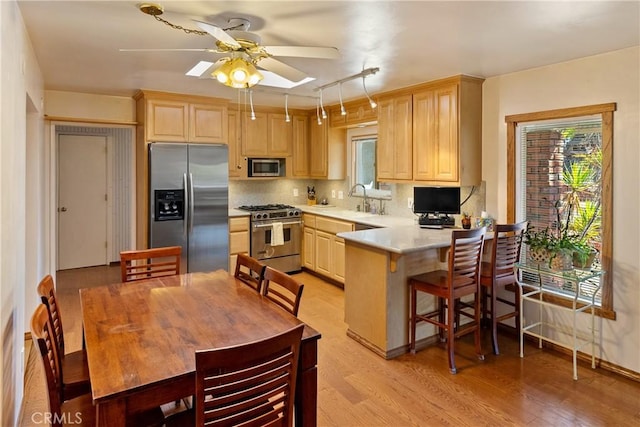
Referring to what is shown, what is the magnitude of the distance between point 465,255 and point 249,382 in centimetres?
212

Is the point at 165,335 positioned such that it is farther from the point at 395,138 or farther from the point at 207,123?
the point at 207,123

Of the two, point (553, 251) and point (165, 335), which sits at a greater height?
point (553, 251)

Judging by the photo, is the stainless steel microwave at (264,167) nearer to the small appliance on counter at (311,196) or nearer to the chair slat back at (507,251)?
the small appliance on counter at (311,196)

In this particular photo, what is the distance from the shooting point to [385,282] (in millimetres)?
3234

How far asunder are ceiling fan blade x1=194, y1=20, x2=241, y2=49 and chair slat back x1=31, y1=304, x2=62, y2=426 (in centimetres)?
138

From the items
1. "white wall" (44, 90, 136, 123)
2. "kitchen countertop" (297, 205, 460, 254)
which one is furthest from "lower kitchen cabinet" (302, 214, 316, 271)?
"white wall" (44, 90, 136, 123)

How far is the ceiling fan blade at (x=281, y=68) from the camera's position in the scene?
252 centimetres

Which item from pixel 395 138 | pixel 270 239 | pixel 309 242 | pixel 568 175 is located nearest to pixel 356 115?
pixel 395 138

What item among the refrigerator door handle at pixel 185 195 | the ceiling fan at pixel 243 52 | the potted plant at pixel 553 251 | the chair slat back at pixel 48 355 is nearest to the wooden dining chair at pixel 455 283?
the potted plant at pixel 553 251

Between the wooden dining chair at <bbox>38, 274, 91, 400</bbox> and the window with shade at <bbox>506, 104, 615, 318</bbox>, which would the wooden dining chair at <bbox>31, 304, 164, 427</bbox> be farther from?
the window with shade at <bbox>506, 104, 615, 318</bbox>

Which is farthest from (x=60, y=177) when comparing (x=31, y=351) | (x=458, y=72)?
(x=458, y=72)

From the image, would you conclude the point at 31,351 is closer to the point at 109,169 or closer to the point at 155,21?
the point at 155,21

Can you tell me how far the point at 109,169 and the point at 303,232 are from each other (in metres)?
3.17

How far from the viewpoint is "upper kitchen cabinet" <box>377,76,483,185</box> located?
12.4ft
